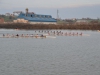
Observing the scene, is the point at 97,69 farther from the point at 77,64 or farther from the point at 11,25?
the point at 11,25

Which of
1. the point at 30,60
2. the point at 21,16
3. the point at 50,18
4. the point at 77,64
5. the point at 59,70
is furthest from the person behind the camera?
the point at 50,18

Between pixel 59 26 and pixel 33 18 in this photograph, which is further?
pixel 33 18

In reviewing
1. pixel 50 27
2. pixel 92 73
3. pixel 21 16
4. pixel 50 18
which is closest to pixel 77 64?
pixel 92 73

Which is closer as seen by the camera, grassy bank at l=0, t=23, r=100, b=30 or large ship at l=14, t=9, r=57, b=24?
grassy bank at l=0, t=23, r=100, b=30

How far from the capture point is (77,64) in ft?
88.6

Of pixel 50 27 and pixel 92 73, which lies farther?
pixel 50 27

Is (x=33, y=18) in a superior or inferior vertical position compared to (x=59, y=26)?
superior

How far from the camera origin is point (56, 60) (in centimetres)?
2928

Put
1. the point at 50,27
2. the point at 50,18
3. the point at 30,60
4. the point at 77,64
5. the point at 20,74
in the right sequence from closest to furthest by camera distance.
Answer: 1. the point at 20,74
2. the point at 77,64
3. the point at 30,60
4. the point at 50,27
5. the point at 50,18

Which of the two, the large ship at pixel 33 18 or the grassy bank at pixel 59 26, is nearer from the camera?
the grassy bank at pixel 59 26

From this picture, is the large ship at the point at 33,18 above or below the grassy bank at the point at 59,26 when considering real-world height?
above

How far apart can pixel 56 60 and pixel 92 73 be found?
21.4ft

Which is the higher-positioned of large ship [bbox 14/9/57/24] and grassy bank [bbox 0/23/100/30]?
large ship [bbox 14/9/57/24]

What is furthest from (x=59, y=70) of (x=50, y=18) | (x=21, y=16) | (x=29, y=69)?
(x=50, y=18)
